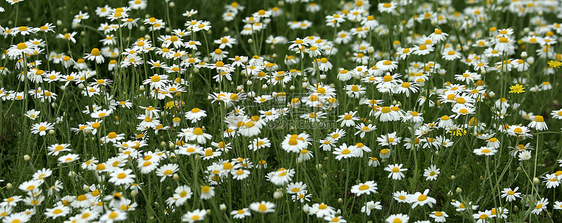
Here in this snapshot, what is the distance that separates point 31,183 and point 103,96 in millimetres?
1165

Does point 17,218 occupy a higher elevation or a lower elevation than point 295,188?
higher

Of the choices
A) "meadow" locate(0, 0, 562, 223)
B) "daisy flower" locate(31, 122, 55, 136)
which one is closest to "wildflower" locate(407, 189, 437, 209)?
"meadow" locate(0, 0, 562, 223)

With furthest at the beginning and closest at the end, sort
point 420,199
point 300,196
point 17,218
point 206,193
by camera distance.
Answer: point 300,196 < point 420,199 < point 206,193 < point 17,218

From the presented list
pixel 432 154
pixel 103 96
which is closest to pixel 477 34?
pixel 432 154

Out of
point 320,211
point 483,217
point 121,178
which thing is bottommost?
point 483,217

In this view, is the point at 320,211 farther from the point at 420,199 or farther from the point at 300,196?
the point at 420,199

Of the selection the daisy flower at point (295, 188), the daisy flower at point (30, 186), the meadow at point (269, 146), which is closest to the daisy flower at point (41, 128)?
the meadow at point (269, 146)

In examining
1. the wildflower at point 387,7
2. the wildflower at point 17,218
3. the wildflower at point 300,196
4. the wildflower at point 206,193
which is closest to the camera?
the wildflower at point 17,218

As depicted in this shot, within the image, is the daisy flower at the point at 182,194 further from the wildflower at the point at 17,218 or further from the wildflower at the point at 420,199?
the wildflower at the point at 420,199

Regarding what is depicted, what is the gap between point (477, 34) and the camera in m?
5.86

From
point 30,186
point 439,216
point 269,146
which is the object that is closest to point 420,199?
point 439,216

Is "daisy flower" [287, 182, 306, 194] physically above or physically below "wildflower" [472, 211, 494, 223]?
above

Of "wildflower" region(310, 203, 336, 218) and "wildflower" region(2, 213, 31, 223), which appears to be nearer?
"wildflower" region(2, 213, 31, 223)

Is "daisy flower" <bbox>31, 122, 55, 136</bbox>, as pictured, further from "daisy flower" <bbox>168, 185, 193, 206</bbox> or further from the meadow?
"daisy flower" <bbox>168, 185, 193, 206</bbox>
